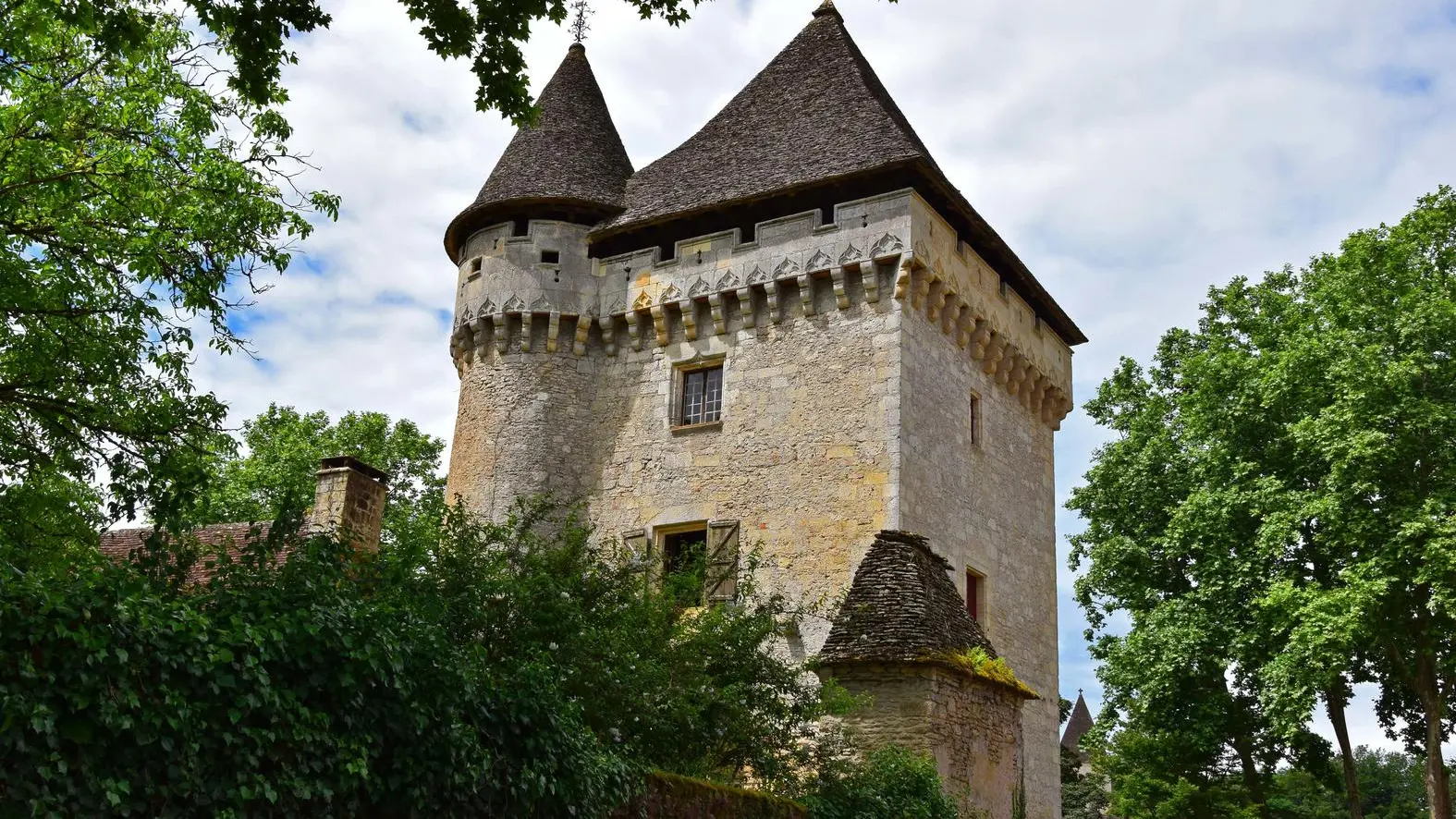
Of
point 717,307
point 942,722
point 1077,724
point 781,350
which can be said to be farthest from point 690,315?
point 1077,724

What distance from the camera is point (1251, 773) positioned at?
83.8 feet

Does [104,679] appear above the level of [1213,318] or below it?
below

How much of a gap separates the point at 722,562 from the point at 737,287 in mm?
4146

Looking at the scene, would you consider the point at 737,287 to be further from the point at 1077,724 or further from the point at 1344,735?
the point at 1077,724

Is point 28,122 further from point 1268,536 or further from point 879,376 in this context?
point 1268,536

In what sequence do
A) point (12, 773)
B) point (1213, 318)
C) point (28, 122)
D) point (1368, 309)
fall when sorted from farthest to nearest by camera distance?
point (1213, 318) → point (1368, 309) → point (28, 122) → point (12, 773)

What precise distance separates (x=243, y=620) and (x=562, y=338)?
1484 centimetres

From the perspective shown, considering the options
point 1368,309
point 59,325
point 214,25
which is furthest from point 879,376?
point 214,25

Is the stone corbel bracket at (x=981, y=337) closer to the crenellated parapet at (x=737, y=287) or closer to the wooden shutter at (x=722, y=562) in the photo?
the crenellated parapet at (x=737, y=287)

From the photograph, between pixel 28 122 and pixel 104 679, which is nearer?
pixel 104 679

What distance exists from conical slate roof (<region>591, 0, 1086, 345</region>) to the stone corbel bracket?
1.22 metres

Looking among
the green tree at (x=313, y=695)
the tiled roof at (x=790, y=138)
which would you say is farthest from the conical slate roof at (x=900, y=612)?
the tiled roof at (x=790, y=138)

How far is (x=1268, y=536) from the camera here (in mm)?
21078

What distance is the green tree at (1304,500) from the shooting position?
1995 centimetres
